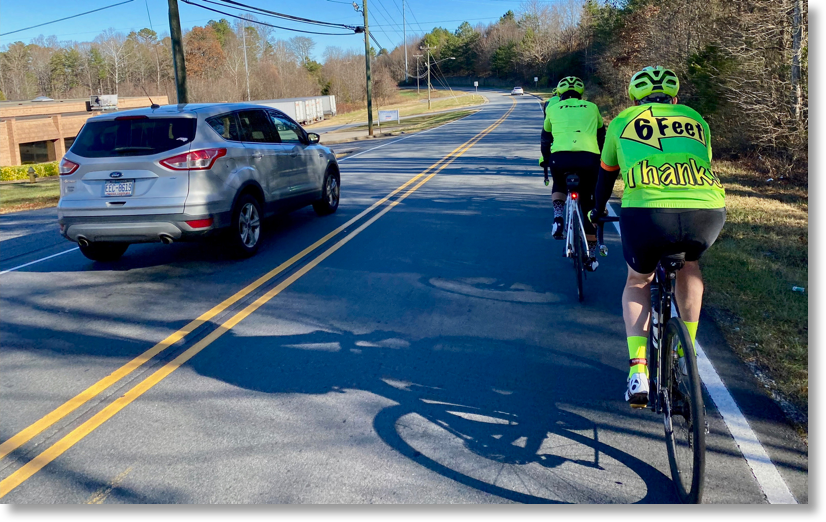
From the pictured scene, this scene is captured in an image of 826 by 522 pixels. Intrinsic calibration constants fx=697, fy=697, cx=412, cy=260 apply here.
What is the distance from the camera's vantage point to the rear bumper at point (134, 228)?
773 cm

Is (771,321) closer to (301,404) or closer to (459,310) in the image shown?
(459,310)

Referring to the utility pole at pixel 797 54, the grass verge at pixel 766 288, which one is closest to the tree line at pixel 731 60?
the utility pole at pixel 797 54

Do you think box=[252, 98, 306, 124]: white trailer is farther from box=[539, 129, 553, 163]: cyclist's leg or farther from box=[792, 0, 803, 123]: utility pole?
box=[539, 129, 553, 163]: cyclist's leg

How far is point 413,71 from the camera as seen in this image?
14938 centimetres

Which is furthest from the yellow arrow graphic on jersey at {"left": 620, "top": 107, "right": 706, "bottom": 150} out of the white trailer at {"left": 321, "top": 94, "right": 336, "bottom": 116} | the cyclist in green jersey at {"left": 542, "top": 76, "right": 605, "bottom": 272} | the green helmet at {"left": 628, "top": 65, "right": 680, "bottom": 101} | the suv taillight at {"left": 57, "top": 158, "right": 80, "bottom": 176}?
the white trailer at {"left": 321, "top": 94, "right": 336, "bottom": 116}

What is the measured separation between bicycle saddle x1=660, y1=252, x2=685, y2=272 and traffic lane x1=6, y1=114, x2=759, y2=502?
3.37 ft

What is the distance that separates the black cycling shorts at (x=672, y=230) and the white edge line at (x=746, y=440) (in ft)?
3.54

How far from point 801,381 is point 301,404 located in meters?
3.26

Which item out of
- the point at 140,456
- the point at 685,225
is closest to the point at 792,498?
the point at 685,225

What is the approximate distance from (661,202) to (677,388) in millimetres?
939

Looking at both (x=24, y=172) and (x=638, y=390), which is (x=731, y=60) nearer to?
(x=638, y=390)

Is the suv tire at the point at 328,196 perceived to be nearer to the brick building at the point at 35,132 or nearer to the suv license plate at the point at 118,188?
the suv license plate at the point at 118,188

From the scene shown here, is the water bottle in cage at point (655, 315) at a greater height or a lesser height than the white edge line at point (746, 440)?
greater

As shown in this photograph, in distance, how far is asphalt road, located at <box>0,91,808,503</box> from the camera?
3.55 m
